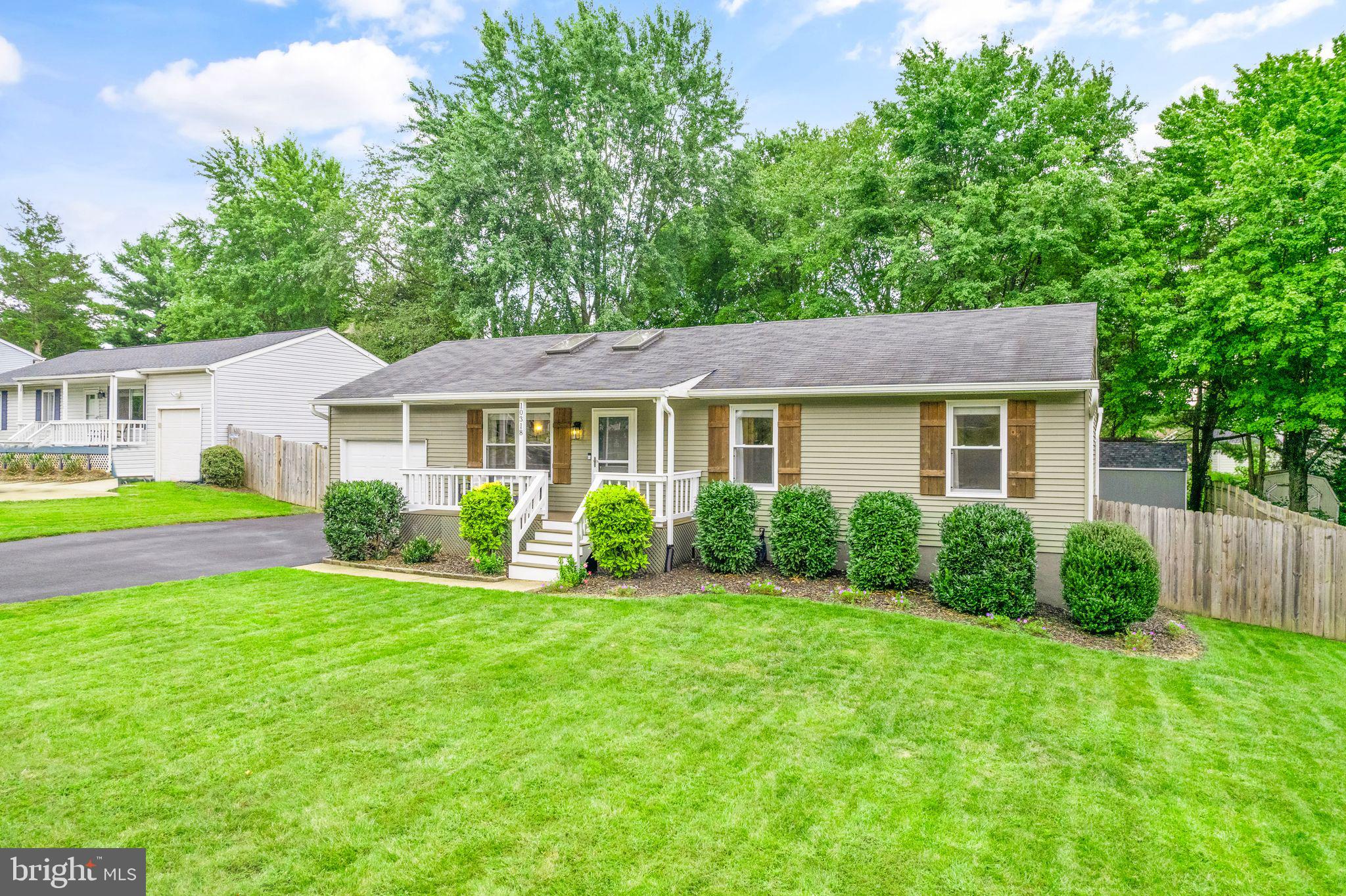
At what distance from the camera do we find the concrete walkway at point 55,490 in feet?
56.1

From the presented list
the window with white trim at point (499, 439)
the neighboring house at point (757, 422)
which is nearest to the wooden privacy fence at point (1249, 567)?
the neighboring house at point (757, 422)

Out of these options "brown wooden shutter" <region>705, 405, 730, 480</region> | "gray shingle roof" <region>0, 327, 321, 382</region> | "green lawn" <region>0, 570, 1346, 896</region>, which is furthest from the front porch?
"gray shingle roof" <region>0, 327, 321, 382</region>

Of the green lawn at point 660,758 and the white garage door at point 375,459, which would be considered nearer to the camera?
the green lawn at point 660,758

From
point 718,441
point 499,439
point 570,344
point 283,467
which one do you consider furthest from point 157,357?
point 718,441

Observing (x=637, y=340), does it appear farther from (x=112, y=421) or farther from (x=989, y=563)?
(x=112, y=421)

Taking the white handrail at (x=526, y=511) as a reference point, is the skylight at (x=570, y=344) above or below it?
above

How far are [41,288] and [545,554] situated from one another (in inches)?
1891

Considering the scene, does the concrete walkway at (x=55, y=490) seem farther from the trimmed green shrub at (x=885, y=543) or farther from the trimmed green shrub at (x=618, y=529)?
the trimmed green shrub at (x=885, y=543)

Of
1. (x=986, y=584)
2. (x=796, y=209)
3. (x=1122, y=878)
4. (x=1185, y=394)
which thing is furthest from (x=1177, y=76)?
(x=1122, y=878)

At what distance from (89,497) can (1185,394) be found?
90.2 feet

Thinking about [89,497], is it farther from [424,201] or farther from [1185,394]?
[1185,394]

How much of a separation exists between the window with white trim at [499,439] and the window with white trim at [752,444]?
443cm

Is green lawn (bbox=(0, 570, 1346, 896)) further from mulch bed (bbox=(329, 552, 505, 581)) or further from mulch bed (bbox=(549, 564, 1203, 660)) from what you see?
mulch bed (bbox=(329, 552, 505, 581))

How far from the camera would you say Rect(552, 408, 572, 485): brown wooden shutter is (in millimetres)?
12750
